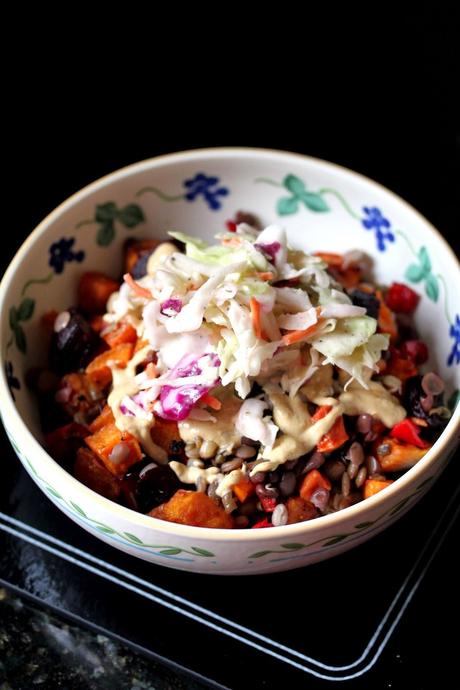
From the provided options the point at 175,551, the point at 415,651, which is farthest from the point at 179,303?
the point at 415,651

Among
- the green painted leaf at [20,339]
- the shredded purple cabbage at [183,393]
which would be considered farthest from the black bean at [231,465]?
the green painted leaf at [20,339]

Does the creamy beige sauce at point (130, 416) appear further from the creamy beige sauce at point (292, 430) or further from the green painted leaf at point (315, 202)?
the green painted leaf at point (315, 202)

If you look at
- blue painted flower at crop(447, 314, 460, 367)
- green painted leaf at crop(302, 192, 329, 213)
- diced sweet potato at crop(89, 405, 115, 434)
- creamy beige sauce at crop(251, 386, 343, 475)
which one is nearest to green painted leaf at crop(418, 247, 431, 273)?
blue painted flower at crop(447, 314, 460, 367)

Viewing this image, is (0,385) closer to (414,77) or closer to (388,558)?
(388,558)

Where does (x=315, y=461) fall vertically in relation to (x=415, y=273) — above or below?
below

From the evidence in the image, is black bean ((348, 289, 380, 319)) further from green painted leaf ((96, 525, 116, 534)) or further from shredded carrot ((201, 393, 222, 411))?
green painted leaf ((96, 525, 116, 534))

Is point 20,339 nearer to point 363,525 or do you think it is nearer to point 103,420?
point 103,420

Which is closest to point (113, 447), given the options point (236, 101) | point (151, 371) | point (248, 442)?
point (151, 371)
